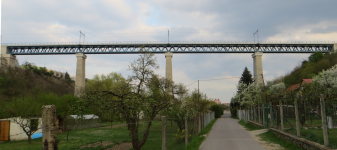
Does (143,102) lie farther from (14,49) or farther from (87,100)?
(14,49)

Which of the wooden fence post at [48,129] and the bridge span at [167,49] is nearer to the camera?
the wooden fence post at [48,129]

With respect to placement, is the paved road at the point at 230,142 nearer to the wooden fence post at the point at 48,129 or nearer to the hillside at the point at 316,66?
the wooden fence post at the point at 48,129

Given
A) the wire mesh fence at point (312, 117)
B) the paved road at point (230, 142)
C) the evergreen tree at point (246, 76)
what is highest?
the evergreen tree at point (246, 76)

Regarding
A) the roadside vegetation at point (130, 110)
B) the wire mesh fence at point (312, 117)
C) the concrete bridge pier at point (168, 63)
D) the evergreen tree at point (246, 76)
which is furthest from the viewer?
the evergreen tree at point (246, 76)

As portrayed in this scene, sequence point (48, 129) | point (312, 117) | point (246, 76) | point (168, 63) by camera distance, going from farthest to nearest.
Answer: point (246, 76)
point (168, 63)
point (312, 117)
point (48, 129)

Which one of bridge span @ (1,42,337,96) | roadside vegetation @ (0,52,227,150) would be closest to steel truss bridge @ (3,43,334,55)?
bridge span @ (1,42,337,96)

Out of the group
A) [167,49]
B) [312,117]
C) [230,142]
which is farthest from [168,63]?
[312,117]

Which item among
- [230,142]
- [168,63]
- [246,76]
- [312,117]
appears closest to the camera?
[312,117]

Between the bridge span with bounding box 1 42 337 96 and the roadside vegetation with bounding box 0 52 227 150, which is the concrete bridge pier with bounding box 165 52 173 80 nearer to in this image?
the bridge span with bounding box 1 42 337 96

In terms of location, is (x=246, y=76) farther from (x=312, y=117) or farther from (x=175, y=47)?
(x=312, y=117)

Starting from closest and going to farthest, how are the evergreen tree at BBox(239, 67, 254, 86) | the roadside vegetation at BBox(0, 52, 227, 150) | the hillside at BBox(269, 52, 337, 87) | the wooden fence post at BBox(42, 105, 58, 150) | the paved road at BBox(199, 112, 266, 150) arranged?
the wooden fence post at BBox(42, 105, 58, 150)
the roadside vegetation at BBox(0, 52, 227, 150)
the paved road at BBox(199, 112, 266, 150)
the hillside at BBox(269, 52, 337, 87)
the evergreen tree at BBox(239, 67, 254, 86)

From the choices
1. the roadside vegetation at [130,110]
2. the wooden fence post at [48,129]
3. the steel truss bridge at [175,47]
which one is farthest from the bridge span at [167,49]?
the wooden fence post at [48,129]

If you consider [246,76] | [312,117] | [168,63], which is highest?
[168,63]

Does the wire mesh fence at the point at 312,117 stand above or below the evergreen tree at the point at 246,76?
below
